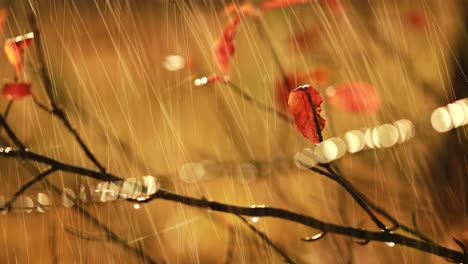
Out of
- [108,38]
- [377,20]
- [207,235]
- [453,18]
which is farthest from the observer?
[108,38]

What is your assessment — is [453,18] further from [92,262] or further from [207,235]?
[92,262]

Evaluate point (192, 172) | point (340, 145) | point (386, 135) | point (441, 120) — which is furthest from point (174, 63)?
point (441, 120)

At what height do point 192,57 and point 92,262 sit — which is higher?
point 192,57

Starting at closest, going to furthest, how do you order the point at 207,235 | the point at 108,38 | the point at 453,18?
1. the point at 453,18
2. the point at 207,235
3. the point at 108,38

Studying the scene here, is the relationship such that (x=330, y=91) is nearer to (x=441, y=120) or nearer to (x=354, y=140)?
(x=354, y=140)

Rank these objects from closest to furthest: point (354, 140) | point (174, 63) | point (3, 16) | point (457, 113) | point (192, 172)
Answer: point (457, 113) → point (354, 140) → point (192, 172) → point (174, 63) → point (3, 16)

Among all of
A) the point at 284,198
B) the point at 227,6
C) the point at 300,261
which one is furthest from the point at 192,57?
the point at 300,261

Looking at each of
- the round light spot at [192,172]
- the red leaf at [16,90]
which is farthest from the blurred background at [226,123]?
the red leaf at [16,90]
